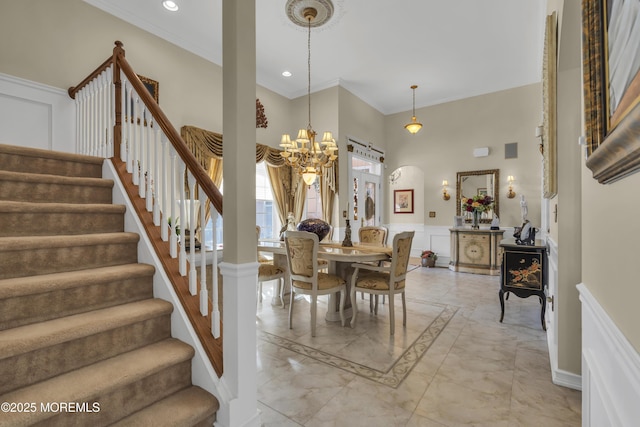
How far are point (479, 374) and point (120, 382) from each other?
90.6 inches

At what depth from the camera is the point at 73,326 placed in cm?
138

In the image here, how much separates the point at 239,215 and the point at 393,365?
5.72 ft

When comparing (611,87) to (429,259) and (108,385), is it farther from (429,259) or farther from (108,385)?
(429,259)

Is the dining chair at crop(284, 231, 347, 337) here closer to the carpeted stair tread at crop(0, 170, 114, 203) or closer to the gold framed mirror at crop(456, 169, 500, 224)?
the carpeted stair tread at crop(0, 170, 114, 203)

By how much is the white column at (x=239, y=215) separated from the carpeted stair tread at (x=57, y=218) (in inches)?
44.4

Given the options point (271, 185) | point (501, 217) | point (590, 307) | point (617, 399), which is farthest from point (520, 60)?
point (617, 399)

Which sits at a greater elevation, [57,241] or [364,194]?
[364,194]

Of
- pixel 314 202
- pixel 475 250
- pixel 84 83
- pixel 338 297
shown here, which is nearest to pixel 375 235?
pixel 338 297

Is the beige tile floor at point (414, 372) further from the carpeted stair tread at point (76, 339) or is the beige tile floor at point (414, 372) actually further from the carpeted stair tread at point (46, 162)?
the carpeted stair tread at point (46, 162)

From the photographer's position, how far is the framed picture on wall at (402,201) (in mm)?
7496

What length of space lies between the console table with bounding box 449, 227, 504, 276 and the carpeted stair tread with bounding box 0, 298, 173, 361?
18.1 ft

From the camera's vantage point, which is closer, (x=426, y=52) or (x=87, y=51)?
(x=87, y=51)

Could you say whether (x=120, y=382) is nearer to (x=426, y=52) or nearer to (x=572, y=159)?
(x=572, y=159)

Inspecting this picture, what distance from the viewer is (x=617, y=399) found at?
2.42 feet
